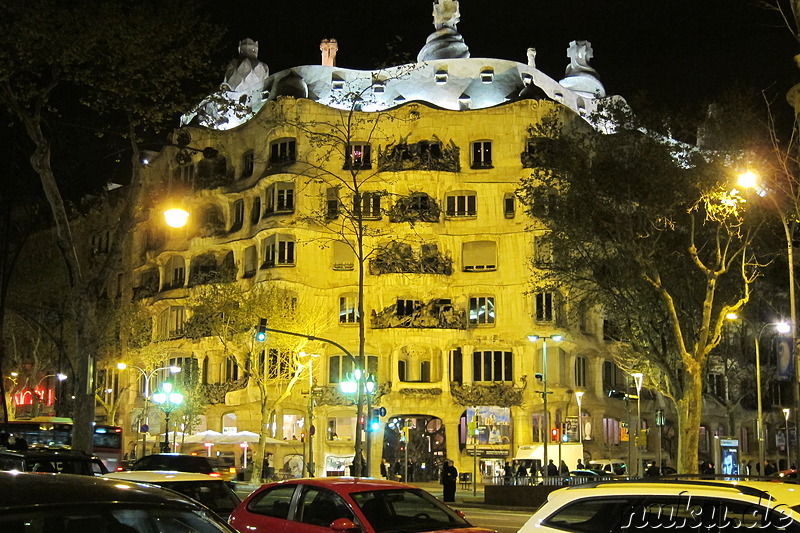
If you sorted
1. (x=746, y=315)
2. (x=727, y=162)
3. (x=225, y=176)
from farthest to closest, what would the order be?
(x=225, y=176) < (x=746, y=315) < (x=727, y=162)

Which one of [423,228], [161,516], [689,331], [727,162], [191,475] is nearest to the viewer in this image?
[161,516]

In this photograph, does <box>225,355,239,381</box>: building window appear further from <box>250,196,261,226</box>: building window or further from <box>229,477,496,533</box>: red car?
<box>229,477,496,533</box>: red car

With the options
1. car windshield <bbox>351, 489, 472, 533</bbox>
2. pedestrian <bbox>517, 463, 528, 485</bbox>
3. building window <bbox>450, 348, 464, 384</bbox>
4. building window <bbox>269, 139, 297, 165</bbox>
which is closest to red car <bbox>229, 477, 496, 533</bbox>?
car windshield <bbox>351, 489, 472, 533</bbox>

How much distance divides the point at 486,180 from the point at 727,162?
1032 inches

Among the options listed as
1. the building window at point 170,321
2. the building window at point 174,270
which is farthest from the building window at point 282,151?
the building window at point 170,321

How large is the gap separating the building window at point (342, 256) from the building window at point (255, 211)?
532cm

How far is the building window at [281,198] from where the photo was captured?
180 feet

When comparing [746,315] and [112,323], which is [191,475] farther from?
[112,323]

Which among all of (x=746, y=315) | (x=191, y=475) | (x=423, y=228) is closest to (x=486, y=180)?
(x=423, y=228)

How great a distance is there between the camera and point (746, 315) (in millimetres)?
49906

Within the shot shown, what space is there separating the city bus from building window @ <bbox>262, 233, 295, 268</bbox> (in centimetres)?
1589

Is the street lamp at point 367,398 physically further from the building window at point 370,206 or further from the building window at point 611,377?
the building window at point 611,377

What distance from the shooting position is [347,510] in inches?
393

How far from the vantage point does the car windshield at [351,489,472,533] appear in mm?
9812
